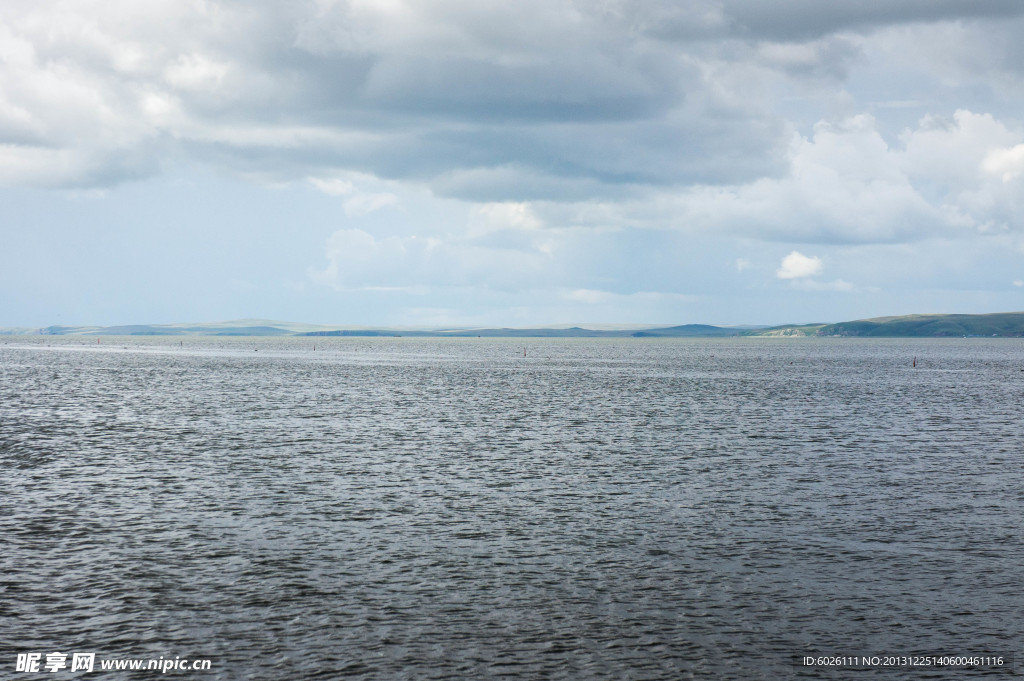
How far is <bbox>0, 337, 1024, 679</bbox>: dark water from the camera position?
785 inches

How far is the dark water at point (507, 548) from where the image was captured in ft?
65.4

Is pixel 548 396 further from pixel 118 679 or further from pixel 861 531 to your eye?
pixel 118 679

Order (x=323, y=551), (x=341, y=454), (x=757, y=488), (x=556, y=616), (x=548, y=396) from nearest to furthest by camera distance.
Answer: (x=556, y=616)
(x=323, y=551)
(x=757, y=488)
(x=341, y=454)
(x=548, y=396)

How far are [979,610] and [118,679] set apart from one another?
2053 cm

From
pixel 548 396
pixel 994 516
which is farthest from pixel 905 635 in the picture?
pixel 548 396

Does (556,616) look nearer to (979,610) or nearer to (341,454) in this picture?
(979,610)

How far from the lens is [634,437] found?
60.3m

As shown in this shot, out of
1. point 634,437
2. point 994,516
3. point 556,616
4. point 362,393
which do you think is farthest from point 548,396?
point 556,616

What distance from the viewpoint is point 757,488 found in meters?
39.7

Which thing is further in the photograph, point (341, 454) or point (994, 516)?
point (341, 454)

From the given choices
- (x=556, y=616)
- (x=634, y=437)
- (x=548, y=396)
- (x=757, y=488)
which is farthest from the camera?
(x=548, y=396)

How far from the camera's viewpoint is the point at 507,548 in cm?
2850

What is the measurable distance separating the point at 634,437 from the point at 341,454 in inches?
829

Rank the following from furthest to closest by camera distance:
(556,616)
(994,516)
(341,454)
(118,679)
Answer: (341,454) → (994,516) → (556,616) → (118,679)
